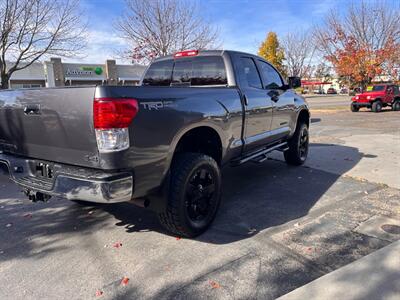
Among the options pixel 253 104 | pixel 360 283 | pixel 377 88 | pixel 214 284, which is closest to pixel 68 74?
pixel 377 88

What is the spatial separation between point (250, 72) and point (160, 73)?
1308mm

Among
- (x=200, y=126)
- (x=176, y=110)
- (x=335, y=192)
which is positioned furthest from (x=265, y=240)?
(x=335, y=192)

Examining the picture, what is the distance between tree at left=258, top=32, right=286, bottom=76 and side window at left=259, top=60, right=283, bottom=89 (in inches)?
1647

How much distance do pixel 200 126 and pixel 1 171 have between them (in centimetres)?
210

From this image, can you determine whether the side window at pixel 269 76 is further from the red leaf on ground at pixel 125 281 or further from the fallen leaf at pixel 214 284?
the red leaf on ground at pixel 125 281

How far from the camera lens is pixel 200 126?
3443 mm

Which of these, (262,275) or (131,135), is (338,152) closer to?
(262,275)

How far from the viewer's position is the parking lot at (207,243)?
2682 millimetres

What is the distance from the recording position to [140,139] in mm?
2732

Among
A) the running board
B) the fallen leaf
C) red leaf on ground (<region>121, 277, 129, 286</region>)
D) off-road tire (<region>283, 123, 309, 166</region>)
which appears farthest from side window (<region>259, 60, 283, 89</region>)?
red leaf on ground (<region>121, 277, 129, 286</region>)

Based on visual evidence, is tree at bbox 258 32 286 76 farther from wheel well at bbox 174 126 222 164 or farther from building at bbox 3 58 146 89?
wheel well at bbox 174 126 222 164

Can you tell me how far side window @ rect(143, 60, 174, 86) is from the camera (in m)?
4.80

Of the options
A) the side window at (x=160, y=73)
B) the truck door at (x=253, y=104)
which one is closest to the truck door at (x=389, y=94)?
the truck door at (x=253, y=104)

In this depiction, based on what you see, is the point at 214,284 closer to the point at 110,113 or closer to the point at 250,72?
the point at 110,113
